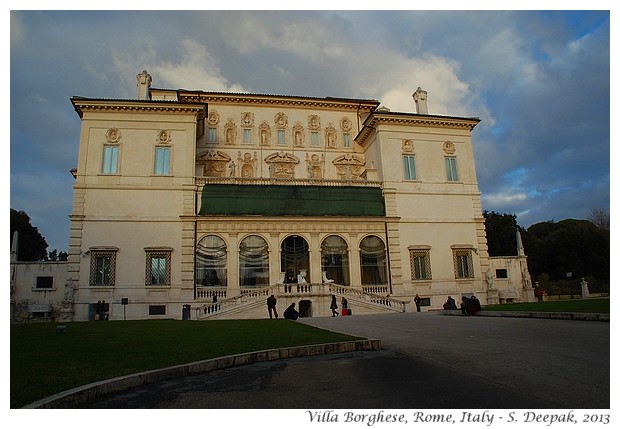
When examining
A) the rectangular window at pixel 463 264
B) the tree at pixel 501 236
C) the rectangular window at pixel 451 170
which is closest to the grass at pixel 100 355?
the rectangular window at pixel 463 264

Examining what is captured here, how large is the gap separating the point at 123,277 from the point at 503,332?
25.9 m

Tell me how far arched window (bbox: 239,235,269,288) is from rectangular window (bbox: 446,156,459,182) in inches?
666

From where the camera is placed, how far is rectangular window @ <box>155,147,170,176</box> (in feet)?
113

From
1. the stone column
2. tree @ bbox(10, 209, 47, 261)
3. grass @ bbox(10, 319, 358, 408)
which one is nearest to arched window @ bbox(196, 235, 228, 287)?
the stone column

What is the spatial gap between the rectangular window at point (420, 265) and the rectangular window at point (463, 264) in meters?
2.36

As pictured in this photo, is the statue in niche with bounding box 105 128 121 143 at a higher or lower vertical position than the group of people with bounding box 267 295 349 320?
higher

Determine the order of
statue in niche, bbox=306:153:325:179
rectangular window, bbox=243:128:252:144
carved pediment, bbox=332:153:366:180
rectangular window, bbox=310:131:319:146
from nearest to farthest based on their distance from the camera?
1. rectangular window, bbox=243:128:252:144
2. statue in niche, bbox=306:153:325:179
3. carved pediment, bbox=332:153:366:180
4. rectangular window, bbox=310:131:319:146

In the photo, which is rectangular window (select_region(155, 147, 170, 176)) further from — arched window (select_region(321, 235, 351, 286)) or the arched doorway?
arched window (select_region(321, 235, 351, 286))

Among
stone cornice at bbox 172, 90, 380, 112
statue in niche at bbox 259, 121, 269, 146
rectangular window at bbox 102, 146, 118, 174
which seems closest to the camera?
rectangular window at bbox 102, 146, 118, 174

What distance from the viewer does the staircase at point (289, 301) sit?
29.6 m

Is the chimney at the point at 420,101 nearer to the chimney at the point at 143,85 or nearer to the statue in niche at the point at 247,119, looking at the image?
the statue in niche at the point at 247,119

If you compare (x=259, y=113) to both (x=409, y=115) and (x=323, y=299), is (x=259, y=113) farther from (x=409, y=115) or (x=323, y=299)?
(x=323, y=299)

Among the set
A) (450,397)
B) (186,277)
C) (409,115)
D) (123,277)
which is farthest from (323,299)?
(450,397)
